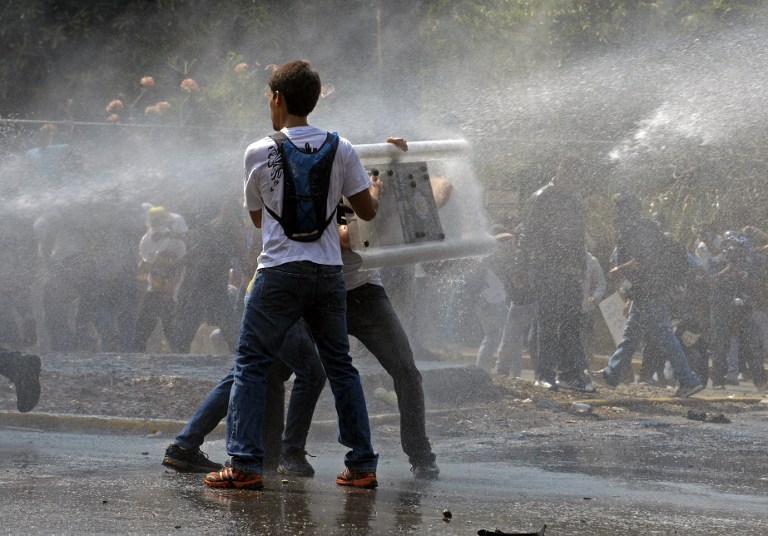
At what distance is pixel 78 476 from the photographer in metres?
6.15

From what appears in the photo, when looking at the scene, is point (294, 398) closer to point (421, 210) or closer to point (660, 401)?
point (421, 210)

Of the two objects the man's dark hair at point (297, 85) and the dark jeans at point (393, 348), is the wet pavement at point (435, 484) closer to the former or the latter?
the dark jeans at point (393, 348)

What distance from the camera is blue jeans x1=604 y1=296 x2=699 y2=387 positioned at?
1185 cm

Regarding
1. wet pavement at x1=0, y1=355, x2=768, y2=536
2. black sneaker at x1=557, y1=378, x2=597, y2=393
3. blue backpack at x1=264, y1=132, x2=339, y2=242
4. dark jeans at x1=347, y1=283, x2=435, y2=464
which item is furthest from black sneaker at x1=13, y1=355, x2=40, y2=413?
black sneaker at x1=557, y1=378, x2=597, y2=393

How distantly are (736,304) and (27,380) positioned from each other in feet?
25.4

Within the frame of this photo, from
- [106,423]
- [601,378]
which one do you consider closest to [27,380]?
[106,423]

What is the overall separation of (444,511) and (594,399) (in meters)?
6.06

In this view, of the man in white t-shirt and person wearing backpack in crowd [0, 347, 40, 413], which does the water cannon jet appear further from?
person wearing backpack in crowd [0, 347, 40, 413]

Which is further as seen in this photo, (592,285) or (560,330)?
(592,285)

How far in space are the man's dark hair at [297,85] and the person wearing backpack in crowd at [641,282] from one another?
685cm

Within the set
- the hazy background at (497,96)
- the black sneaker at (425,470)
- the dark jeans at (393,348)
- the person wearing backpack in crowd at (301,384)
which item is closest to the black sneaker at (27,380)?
the person wearing backpack in crowd at (301,384)

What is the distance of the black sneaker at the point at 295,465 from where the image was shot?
20.4 ft

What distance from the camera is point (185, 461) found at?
6.14 metres

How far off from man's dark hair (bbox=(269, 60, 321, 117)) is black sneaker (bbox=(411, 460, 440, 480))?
1.96 meters
